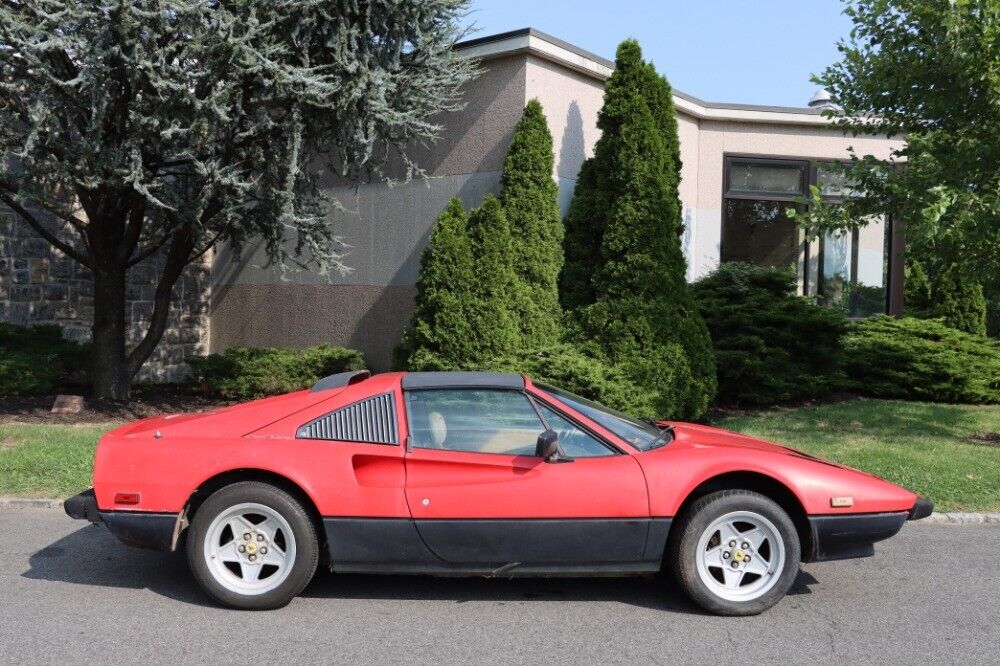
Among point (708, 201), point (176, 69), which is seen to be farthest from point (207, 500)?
point (708, 201)

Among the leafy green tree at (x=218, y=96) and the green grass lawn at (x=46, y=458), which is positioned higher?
the leafy green tree at (x=218, y=96)

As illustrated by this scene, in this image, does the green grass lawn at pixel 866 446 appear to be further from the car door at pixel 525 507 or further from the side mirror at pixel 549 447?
the side mirror at pixel 549 447

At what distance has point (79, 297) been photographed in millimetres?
14406

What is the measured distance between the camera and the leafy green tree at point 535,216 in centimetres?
1113

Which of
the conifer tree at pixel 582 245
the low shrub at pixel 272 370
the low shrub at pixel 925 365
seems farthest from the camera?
the low shrub at pixel 925 365

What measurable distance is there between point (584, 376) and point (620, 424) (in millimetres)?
4556

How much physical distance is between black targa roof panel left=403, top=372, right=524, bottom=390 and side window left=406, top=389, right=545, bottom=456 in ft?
0.11

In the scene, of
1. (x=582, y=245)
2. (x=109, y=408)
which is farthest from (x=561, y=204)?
(x=109, y=408)

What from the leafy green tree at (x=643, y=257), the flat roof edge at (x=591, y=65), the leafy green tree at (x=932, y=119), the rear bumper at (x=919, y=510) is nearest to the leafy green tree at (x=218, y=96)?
the flat roof edge at (x=591, y=65)

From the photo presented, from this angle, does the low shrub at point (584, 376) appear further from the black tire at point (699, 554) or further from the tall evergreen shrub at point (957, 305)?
the tall evergreen shrub at point (957, 305)


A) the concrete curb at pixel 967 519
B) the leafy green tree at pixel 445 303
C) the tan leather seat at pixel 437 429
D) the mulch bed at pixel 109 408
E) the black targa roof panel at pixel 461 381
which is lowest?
the concrete curb at pixel 967 519

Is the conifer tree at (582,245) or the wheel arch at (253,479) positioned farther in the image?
the conifer tree at (582,245)

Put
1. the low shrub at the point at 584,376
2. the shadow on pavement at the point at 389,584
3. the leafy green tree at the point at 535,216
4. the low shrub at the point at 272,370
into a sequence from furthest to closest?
the low shrub at the point at 272,370 → the leafy green tree at the point at 535,216 → the low shrub at the point at 584,376 → the shadow on pavement at the point at 389,584

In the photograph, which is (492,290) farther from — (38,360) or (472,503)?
(38,360)
